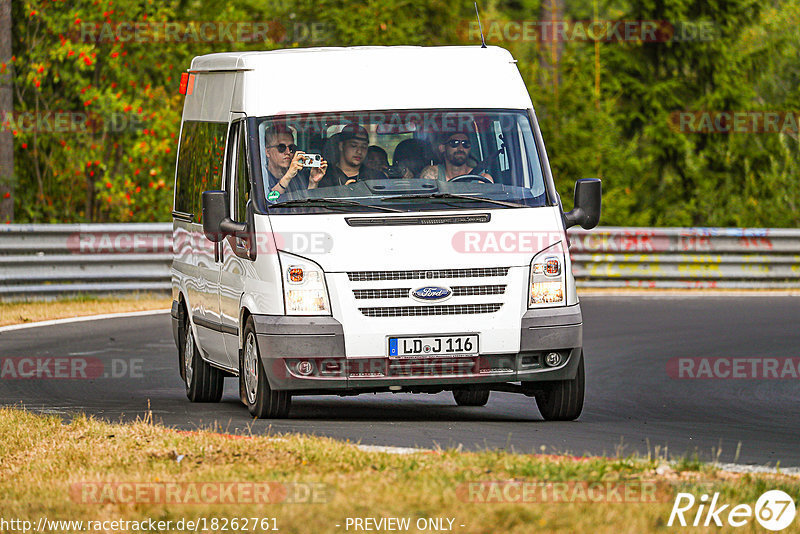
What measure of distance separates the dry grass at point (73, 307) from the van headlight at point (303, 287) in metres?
9.40

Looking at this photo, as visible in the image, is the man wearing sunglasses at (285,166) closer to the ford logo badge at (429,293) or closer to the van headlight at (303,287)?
the van headlight at (303,287)

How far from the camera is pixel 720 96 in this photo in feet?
117

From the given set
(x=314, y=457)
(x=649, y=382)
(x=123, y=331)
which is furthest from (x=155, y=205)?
(x=314, y=457)

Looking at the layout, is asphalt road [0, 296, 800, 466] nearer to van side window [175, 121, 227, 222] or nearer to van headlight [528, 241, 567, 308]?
van headlight [528, 241, 567, 308]

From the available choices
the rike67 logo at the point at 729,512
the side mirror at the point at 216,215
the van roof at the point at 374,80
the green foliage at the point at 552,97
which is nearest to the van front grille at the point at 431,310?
the side mirror at the point at 216,215

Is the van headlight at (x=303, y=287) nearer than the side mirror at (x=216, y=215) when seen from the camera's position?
Yes

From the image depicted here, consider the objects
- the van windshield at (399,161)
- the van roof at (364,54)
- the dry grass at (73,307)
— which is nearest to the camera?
the van windshield at (399,161)

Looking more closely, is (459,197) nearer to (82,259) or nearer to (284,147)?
(284,147)

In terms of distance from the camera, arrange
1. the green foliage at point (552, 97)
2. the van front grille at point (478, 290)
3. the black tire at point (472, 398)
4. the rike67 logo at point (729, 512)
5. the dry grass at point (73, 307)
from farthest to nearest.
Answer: the green foliage at point (552, 97) → the dry grass at point (73, 307) → the black tire at point (472, 398) → the van front grille at point (478, 290) → the rike67 logo at point (729, 512)

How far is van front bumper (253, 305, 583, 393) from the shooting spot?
10.3 m

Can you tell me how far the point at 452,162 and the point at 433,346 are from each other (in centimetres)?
134

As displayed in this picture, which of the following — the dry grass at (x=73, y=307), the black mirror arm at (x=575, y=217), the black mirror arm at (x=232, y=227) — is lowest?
the dry grass at (x=73, y=307)

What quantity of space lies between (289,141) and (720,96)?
26093 mm

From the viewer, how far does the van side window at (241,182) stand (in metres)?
11.0
